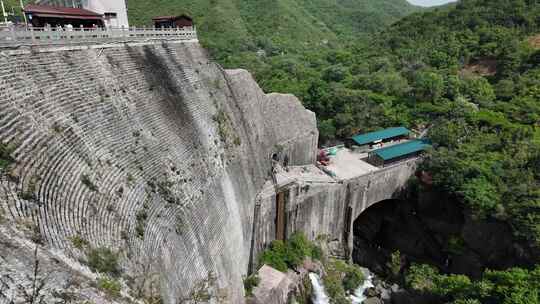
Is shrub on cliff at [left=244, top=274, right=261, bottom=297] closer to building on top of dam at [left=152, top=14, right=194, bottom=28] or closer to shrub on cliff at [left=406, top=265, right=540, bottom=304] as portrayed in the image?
shrub on cliff at [left=406, top=265, right=540, bottom=304]

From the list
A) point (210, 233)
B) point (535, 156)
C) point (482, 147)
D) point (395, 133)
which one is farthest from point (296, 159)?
point (535, 156)

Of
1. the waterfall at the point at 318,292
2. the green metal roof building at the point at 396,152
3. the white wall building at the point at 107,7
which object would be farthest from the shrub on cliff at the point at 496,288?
the white wall building at the point at 107,7

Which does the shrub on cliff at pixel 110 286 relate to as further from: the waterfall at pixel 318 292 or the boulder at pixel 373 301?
the boulder at pixel 373 301

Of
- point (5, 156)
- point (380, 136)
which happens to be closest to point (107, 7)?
point (5, 156)

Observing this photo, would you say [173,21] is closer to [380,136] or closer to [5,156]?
[5,156]

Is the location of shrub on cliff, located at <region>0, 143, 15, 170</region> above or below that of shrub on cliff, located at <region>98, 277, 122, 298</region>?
above

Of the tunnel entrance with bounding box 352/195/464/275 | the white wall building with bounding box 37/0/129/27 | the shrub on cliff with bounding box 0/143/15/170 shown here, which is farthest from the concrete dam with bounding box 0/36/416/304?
the tunnel entrance with bounding box 352/195/464/275
